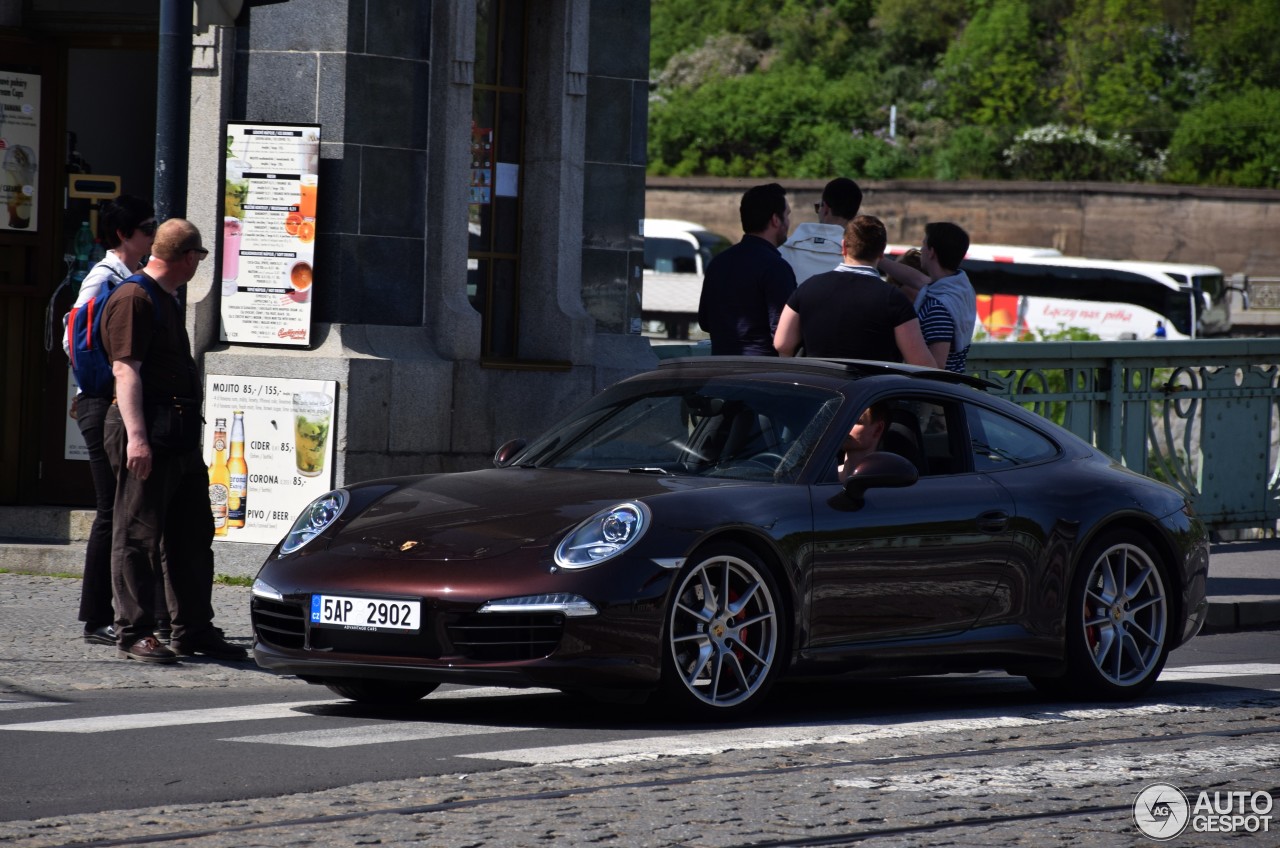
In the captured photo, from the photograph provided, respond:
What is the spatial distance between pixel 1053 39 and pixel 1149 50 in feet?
14.6

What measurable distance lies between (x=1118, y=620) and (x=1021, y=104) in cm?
6468

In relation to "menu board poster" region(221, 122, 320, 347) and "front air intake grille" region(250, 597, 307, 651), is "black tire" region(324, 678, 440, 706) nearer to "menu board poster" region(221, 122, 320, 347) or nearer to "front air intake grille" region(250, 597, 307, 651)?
"front air intake grille" region(250, 597, 307, 651)

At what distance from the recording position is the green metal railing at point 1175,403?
15.0m

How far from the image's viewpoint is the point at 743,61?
8312 cm

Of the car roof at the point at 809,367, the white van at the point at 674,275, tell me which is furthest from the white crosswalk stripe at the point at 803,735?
the white van at the point at 674,275

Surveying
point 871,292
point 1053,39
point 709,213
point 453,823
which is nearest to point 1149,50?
point 1053,39

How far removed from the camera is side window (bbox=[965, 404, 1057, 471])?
8.56m

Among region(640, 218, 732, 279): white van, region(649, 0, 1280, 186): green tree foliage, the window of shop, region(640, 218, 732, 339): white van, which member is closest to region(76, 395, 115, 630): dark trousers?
the window of shop

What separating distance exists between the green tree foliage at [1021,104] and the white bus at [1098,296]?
8802 millimetres

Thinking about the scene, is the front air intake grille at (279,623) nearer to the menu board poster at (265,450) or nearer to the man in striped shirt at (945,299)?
the man in striped shirt at (945,299)

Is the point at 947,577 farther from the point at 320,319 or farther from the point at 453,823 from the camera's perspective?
the point at 320,319

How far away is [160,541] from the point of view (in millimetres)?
8914

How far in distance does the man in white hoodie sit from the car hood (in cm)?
329

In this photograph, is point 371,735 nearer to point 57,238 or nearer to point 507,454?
point 507,454
